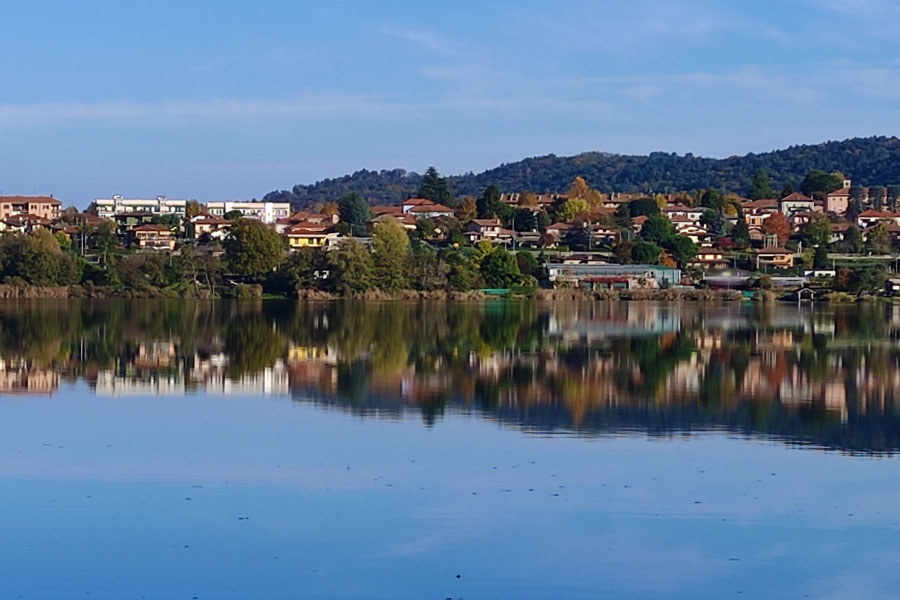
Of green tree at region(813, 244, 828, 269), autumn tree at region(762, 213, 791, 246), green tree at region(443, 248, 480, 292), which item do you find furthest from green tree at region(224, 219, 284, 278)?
autumn tree at region(762, 213, 791, 246)

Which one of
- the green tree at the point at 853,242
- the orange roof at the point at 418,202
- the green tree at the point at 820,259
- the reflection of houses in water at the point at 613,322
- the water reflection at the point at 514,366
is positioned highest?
the orange roof at the point at 418,202

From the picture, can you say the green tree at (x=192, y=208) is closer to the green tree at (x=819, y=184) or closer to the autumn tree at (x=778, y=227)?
the autumn tree at (x=778, y=227)

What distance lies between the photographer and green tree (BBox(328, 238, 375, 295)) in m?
45.0

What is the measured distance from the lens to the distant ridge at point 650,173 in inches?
5305

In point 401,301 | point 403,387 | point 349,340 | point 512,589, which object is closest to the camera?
point 512,589

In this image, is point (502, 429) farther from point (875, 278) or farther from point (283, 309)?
point (875, 278)

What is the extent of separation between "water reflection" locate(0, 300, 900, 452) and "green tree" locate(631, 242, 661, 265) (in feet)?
70.0

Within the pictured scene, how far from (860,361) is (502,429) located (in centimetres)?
997

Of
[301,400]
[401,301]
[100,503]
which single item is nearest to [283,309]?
A: [401,301]

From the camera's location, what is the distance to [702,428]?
12.7m

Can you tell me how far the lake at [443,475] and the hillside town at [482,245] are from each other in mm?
25463

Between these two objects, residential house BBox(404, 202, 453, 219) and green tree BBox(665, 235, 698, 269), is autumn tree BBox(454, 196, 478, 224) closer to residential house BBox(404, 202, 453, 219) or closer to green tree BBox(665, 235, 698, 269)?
residential house BBox(404, 202, 453, 219)

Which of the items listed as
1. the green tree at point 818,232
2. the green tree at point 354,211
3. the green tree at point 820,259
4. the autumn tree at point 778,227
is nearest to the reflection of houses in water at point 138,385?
the green tree at point 820,259

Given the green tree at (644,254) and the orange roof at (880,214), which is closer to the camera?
the green tree at (644,254)
